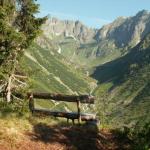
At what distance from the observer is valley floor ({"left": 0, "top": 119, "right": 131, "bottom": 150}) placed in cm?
1622

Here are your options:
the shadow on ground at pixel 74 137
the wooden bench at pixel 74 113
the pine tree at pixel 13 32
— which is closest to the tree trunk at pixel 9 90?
the pine tree at pixel 13 32

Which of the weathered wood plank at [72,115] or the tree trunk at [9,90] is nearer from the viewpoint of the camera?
the weathered wood plank at [72,115]

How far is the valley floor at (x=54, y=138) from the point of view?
1622cm

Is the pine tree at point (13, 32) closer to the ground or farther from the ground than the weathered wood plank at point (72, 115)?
farther from the ground

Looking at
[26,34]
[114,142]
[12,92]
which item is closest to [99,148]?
[114,142]

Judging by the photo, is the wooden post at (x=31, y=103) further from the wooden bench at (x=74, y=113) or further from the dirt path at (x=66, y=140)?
the dirt path at (x=66, y=140)

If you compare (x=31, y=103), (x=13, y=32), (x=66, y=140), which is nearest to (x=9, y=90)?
(x=13, y=32)

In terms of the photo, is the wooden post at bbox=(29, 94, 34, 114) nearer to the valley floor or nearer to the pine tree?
the valley floor

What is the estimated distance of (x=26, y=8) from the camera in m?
31.4

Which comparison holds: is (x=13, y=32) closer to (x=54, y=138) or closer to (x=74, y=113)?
(x=74, y=113)

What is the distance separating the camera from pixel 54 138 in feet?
56.9

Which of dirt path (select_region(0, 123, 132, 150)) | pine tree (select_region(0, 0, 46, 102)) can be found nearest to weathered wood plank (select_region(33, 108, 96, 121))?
dirt path (select_region(0, 123, 132, 150))

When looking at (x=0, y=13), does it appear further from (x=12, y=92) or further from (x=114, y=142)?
(x=114, y=142)

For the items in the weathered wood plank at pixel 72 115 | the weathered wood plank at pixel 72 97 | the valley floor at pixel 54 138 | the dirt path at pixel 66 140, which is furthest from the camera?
the weathered wood plank at pixel 72 115
